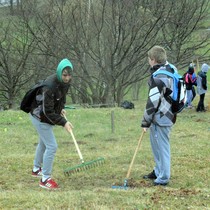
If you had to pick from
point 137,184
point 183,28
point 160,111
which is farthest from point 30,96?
point 183,28

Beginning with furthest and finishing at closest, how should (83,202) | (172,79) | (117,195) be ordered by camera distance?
(172,79) → (117,195) → (83,202)

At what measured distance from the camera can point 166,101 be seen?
564 centimetres

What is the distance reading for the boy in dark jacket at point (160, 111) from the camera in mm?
5570

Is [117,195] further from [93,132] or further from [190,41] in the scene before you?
[190,41]

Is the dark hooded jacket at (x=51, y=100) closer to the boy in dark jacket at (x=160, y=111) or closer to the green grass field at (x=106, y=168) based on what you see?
the green grass field at (x=106, y=168)

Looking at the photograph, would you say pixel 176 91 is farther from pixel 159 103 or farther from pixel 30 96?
pixel 30 96

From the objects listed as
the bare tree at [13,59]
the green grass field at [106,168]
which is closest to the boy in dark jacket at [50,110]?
the green grass field at [106,168]

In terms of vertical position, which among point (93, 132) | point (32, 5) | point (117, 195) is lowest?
point (93, 132)

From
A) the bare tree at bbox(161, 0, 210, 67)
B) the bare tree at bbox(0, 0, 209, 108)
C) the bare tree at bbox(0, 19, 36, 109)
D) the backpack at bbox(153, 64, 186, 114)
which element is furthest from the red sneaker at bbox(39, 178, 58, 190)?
the bare tree at bbox(0, 19, 36, 109)

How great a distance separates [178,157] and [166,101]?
2.63 metres

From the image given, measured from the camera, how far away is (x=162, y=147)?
577cm

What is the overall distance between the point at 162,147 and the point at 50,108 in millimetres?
1650

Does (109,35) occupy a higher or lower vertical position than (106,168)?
higher

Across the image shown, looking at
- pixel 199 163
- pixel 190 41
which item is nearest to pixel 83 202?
pixel 199 163
